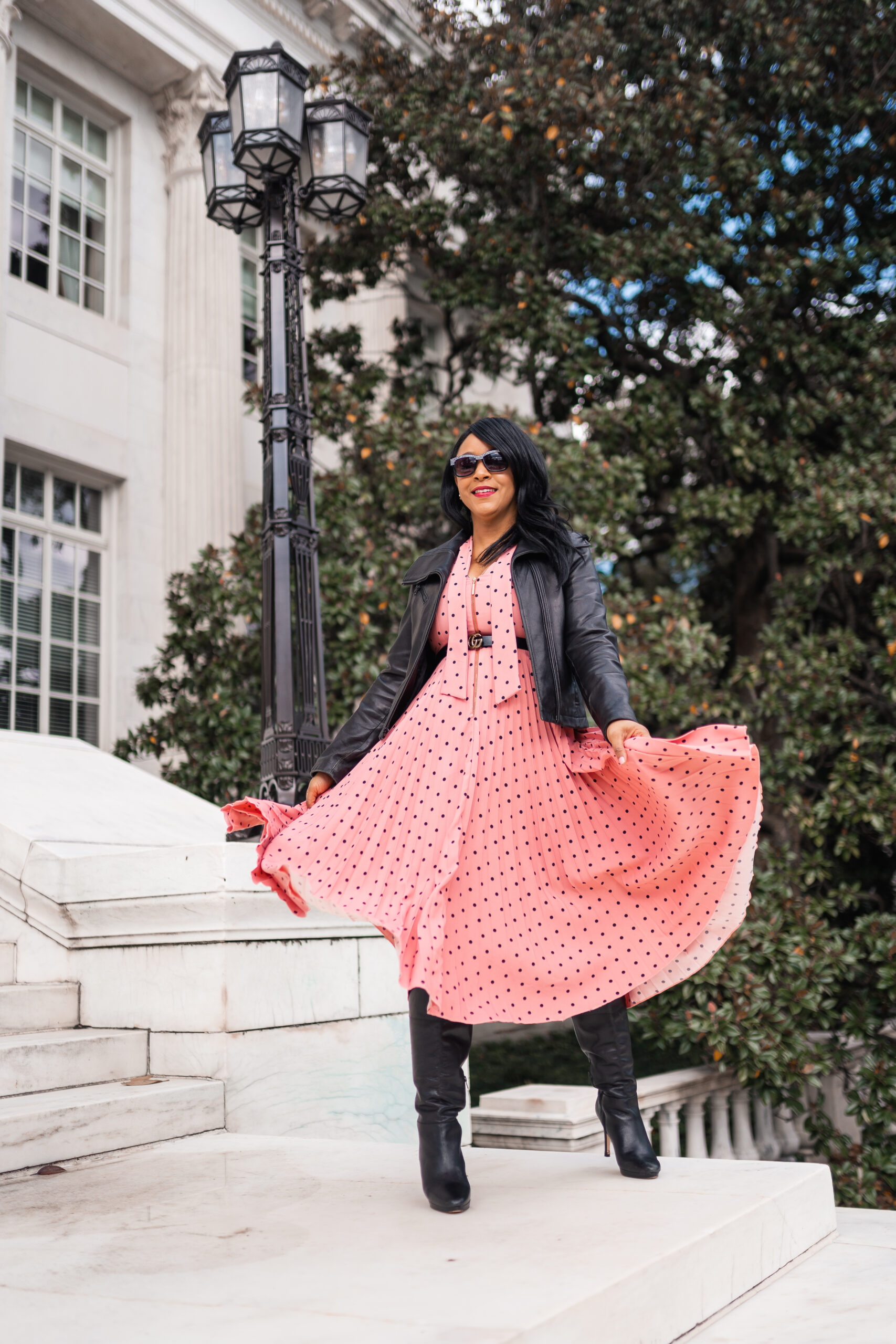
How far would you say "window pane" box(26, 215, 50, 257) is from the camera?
34.7 feet

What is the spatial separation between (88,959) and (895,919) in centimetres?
482

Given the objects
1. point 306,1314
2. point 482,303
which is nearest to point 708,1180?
point 306,1314

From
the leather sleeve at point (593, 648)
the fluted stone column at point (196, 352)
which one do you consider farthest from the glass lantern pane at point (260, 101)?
the fluted stone column at point (196, 352)

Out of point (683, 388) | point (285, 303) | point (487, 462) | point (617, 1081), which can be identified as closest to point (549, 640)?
point (487, 462)

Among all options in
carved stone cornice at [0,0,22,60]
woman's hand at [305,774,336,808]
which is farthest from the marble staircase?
carved stone cornice at [0,0,22,60]

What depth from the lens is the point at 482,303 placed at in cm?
971

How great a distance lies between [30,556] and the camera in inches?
410

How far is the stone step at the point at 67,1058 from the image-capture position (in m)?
3.47

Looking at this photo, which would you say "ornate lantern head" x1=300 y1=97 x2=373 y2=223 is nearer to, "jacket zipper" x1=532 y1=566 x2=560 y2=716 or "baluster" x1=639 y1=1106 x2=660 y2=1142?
"jacket zipper" x1=532 y1=566 x2=560 y2=716

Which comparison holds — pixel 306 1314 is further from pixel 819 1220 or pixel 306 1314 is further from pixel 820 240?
pixel 820 240

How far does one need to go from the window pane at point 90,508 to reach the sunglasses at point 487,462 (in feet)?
28.7

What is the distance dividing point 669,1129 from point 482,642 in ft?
13.5

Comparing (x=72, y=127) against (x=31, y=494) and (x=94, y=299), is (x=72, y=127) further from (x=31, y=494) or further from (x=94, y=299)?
(x=31, y=494)

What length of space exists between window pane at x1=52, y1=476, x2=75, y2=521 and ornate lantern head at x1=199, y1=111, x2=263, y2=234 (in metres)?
5.23
